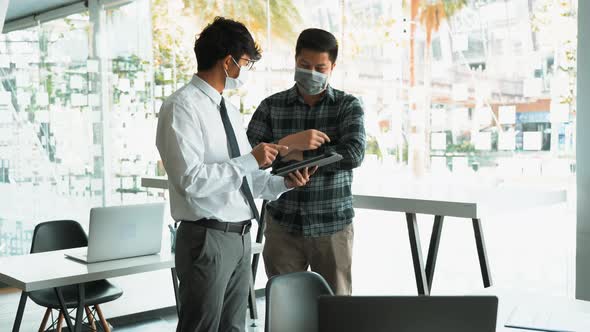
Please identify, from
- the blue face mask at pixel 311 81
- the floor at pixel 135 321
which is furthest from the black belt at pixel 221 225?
the floor at pixel 135 321

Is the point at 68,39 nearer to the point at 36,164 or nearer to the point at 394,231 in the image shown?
the point at 36,164

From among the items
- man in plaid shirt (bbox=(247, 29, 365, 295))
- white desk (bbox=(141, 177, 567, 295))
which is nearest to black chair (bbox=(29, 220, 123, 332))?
man in plaid shirt (bbox=(247, 29, 365, 295))

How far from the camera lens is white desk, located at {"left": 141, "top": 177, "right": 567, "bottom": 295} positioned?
11.3 feet

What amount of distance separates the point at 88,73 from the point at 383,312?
6151 mm

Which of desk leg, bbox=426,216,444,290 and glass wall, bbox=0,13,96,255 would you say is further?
glass wall, bbox=0,13,96,255

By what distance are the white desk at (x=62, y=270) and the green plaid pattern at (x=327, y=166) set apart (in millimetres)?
778

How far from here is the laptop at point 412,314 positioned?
4.71 ft

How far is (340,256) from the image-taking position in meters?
3.06

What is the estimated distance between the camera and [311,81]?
120 inches

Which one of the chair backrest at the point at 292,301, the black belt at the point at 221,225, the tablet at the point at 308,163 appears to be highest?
the tablet at the point at 308,163

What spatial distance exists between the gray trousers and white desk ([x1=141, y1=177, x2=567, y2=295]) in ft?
4.15

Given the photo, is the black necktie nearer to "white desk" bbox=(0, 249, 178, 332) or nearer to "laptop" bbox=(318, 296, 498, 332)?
"white desk" bbox=(0, 249, 178, 332)

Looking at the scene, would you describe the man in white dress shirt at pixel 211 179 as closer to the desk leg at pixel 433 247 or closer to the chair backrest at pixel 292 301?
the chair backrest at pixel 292 301

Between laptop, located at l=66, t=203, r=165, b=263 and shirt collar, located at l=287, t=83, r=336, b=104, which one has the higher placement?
shirt collar, located at l=287, t=83, r=336, b=104
